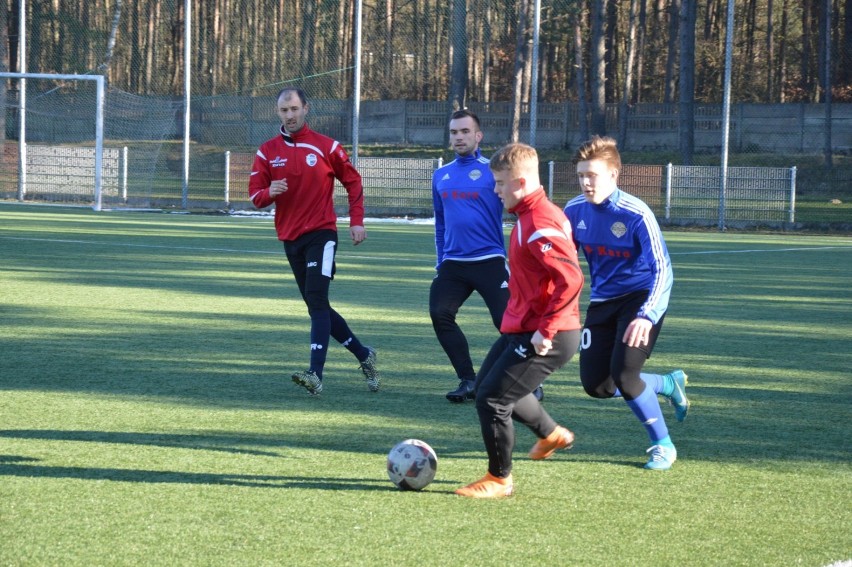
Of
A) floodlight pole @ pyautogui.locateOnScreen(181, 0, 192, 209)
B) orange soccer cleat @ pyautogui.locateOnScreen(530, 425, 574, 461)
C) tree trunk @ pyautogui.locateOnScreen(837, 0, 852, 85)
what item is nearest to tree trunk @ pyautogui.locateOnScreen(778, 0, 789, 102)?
tree trunk @ pyautogui.locateOnScreen(837, 0, 852, 85)

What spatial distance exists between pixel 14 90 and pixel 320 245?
26203 millimetres

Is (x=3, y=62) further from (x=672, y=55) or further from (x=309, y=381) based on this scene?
(x=309, y=381)

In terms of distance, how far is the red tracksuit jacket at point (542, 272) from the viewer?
468cm

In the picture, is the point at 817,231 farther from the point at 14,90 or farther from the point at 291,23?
the point at 291,23

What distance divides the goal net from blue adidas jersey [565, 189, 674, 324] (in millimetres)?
23374

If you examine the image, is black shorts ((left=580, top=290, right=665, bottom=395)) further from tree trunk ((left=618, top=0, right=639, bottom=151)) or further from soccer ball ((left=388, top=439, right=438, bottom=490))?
tree trunk ((left=618, top=0, right=639, bottom=151))

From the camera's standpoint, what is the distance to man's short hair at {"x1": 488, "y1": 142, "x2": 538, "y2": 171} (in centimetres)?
474

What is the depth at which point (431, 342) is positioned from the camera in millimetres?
9336

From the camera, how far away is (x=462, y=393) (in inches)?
272

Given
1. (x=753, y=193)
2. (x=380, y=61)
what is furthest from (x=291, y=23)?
(x=753, y=193)

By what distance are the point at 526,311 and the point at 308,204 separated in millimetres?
2735

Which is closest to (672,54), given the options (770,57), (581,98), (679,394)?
(581,98)

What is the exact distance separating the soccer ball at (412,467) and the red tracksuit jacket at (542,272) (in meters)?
0.65

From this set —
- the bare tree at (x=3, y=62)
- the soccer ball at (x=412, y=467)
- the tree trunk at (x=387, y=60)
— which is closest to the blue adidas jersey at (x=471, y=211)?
the soccer ball at (x=412, y=467)
